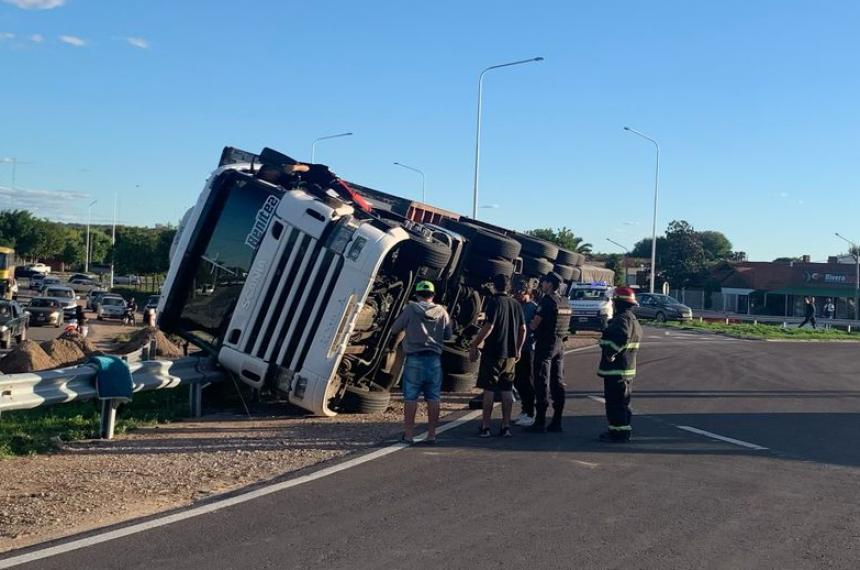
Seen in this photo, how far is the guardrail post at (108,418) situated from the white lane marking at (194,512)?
8.61 ft

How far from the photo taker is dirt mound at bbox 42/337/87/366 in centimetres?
1750

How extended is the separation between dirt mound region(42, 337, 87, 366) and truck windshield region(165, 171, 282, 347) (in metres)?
8.46

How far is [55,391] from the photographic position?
833cm

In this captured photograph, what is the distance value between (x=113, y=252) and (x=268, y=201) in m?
80.2

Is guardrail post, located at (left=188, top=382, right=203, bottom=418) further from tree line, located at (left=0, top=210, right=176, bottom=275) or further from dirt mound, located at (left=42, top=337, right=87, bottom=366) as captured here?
tree line, located at (left=0, top=210, right=176, bottom=275)

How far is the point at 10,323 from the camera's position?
26109 millimetres

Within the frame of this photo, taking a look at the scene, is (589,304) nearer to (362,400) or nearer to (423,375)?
(362,400)

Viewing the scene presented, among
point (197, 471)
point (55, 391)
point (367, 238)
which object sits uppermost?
point (367, 238)

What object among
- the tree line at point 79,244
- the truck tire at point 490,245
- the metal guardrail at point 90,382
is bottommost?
the metal guardrail at point 90,382

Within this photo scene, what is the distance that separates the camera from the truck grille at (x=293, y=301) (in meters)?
9.06

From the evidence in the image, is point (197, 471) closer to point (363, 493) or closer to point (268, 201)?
point (363, 493)

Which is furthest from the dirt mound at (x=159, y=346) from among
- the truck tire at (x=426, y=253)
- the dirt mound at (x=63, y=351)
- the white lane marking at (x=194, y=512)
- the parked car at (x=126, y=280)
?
the parked car at (x=126, y=280)

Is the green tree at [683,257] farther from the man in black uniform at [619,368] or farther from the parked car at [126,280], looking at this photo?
the man in black uniform at [619,368]

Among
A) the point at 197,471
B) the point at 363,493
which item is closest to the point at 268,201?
the point at 197,471
